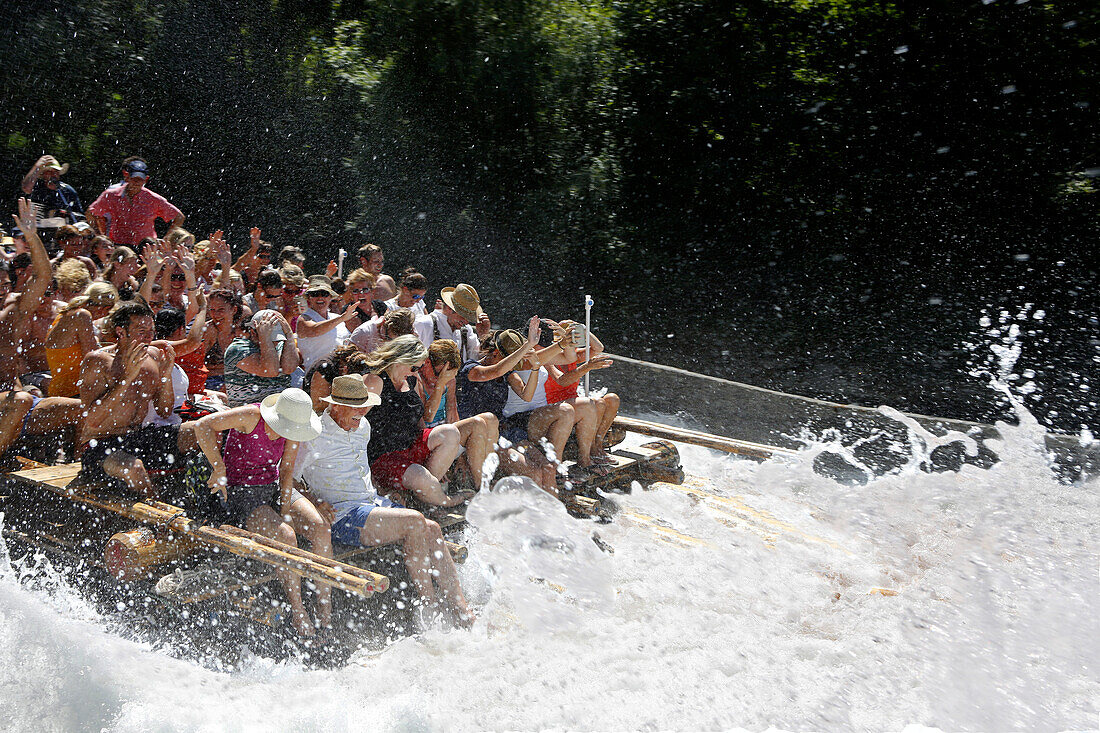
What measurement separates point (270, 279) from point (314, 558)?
254 cm

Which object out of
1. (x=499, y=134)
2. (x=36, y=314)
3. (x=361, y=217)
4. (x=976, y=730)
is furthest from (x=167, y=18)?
(x=976, y=730)

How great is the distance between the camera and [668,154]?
10.5 m

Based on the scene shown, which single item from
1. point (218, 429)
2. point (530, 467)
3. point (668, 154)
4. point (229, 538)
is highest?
point (668, 154)

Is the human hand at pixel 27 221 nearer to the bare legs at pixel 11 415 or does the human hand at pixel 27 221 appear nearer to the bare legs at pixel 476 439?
the bare legs at pixel 11 415

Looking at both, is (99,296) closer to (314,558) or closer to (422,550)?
(314,558)

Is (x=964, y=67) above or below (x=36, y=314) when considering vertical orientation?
above

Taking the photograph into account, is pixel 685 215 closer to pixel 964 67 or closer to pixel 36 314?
pixel 964 67

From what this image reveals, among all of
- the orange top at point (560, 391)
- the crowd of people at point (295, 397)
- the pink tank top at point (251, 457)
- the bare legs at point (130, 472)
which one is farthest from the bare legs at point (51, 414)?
the orange top at point (560, 391)

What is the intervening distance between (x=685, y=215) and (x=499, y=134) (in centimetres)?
242

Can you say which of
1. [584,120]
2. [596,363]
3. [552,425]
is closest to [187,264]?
[552,425]

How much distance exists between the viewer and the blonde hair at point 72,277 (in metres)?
5.64

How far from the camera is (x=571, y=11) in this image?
10.8 m

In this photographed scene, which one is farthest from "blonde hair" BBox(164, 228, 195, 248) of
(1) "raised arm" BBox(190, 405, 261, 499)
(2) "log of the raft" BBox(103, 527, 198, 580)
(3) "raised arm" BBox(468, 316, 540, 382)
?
(2) "log of the raft" BBox(103, 527, 198, 580)

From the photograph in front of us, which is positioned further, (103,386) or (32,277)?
(32,277)
